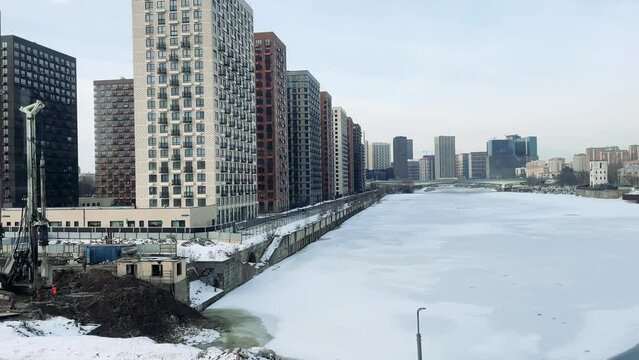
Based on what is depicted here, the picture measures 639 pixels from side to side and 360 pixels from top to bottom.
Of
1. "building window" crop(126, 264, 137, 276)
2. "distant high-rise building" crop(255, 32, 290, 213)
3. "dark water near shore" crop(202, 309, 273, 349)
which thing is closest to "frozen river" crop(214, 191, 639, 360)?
"dark water near shore" crop(202, 309, 273, 349)

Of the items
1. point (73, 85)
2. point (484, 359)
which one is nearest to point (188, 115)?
point (484, 359)

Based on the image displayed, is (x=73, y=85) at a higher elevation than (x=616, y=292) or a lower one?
higher

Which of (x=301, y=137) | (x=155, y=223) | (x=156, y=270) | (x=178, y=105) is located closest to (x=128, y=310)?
(x=156, y=270)

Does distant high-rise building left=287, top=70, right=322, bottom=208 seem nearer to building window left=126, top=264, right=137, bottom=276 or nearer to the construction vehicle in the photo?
building window left=126, top=264, right=137, bottom=276

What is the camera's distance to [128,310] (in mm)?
36438

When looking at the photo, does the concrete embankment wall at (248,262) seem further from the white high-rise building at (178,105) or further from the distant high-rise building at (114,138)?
the distant high-rise building at (114,138)

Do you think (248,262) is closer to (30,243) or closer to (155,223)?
(155,223)

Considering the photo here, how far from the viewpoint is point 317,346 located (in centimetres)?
3434

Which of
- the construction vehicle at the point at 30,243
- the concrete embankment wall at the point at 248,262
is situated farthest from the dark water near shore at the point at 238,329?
the construction vehicle at the point at 30,243

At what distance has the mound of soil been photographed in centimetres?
3538

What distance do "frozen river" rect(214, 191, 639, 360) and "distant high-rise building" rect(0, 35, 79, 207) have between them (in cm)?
8992

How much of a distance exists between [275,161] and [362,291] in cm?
9368

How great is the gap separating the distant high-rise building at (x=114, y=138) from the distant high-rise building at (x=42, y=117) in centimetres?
2360

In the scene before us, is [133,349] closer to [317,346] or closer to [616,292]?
[317,346]
